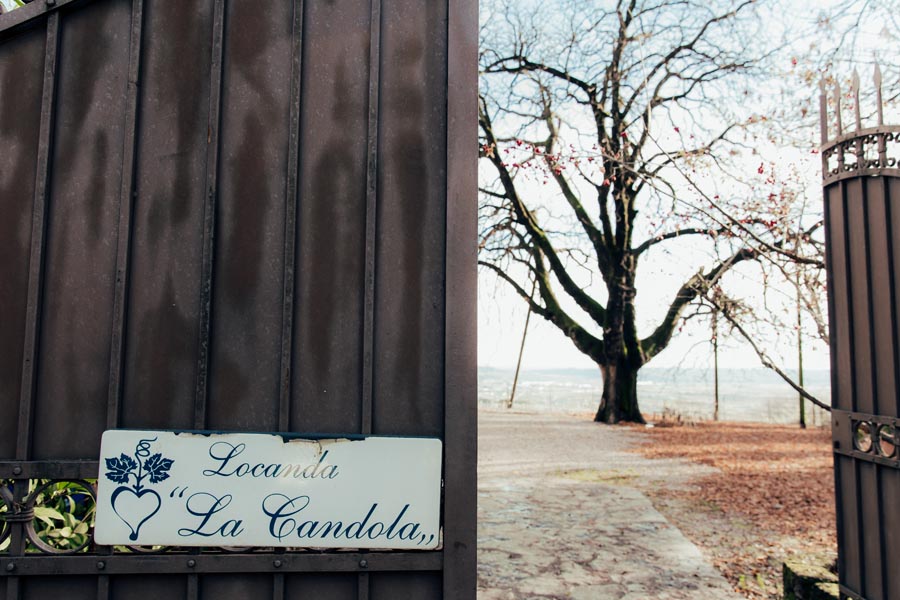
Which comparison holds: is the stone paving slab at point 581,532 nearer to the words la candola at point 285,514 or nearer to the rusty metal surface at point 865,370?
the rusty metal surface at point 865,370

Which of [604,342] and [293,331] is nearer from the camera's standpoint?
[293,331]

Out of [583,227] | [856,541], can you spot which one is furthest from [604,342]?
[856,541]

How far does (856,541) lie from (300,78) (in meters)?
3.49

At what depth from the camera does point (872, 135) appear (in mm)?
3459

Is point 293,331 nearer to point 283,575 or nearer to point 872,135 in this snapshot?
point 283,575

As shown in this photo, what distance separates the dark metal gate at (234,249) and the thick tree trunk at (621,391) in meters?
15.4

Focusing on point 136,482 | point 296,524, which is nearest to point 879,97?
point 296,524

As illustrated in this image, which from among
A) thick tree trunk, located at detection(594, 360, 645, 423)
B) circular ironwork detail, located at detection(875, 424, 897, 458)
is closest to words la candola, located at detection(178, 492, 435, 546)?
circular ironwork detail, located at detection(875, 424, 897, 458)

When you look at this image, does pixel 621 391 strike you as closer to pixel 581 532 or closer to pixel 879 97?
pixel 581 532

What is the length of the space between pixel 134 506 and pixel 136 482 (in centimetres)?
7

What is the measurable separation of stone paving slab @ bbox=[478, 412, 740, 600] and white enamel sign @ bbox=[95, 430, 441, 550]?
3.07 m

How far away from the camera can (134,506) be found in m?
1.96

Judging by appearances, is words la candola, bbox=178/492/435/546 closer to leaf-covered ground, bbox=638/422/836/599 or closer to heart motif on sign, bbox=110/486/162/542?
heart motif on sign, bbox=110/486/162/542

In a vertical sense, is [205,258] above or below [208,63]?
below
